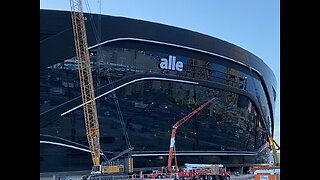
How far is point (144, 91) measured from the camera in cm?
1149

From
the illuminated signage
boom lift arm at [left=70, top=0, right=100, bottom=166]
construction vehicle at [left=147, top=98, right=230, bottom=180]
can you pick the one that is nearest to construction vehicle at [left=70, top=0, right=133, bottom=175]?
boom lift arm at [left=70, top=0, right=100, bottom=166]

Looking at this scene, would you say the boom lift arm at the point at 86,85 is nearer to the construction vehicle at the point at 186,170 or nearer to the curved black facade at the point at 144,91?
the curved black facade at the point at 144,91

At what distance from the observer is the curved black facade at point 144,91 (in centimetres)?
1042

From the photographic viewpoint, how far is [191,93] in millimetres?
12469

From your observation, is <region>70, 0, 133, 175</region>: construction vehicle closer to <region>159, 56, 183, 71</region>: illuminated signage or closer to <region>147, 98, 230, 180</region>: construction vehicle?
<region>147, 98, 230, 180</region>: construction vehicle

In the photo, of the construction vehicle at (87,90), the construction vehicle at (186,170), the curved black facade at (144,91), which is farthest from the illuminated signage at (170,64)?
the construction vehicle at (87,90)

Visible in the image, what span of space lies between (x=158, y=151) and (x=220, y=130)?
2418mm

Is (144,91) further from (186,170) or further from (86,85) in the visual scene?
(186,170)

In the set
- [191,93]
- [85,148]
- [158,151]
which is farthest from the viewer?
[191,93]
